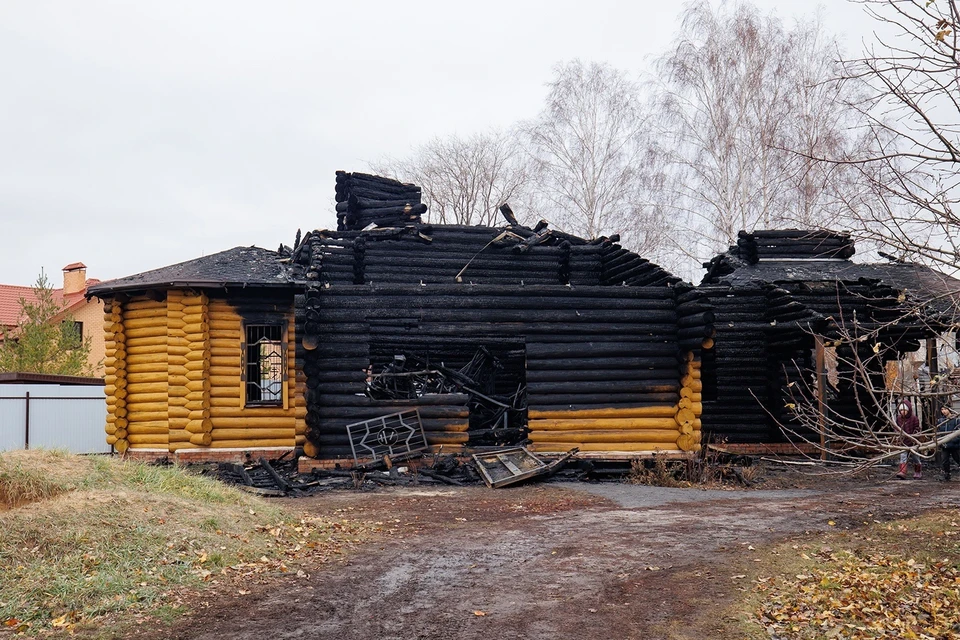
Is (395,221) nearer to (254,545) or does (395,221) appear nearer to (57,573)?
(254,545)

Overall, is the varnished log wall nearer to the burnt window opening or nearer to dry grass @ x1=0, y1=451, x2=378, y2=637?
dry grass @ x1=0, y1=451, x2=378, y2=637

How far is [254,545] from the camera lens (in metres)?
8.84

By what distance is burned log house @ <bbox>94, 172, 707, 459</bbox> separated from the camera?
1596 cm

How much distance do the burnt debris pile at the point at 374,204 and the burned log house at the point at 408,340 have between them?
37mm

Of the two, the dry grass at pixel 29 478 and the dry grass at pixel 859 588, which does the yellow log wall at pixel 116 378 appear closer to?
the dry grass at pixel 29 478

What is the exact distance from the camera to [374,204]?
1964 centimetres

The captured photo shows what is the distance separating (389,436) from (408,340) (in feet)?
7.91

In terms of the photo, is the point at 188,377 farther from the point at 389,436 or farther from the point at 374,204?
the point at 374,204

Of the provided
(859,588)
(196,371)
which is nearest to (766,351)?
(196,371)

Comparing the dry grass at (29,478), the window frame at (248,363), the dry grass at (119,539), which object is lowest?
the dry grass at (119,539)

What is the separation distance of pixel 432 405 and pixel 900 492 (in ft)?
27.3

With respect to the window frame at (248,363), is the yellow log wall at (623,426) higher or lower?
lower

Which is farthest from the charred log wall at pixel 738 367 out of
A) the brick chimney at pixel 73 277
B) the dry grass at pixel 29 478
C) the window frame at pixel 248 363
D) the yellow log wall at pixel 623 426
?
the brick chimney at pixel 73 277

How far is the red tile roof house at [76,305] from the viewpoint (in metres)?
41.8
